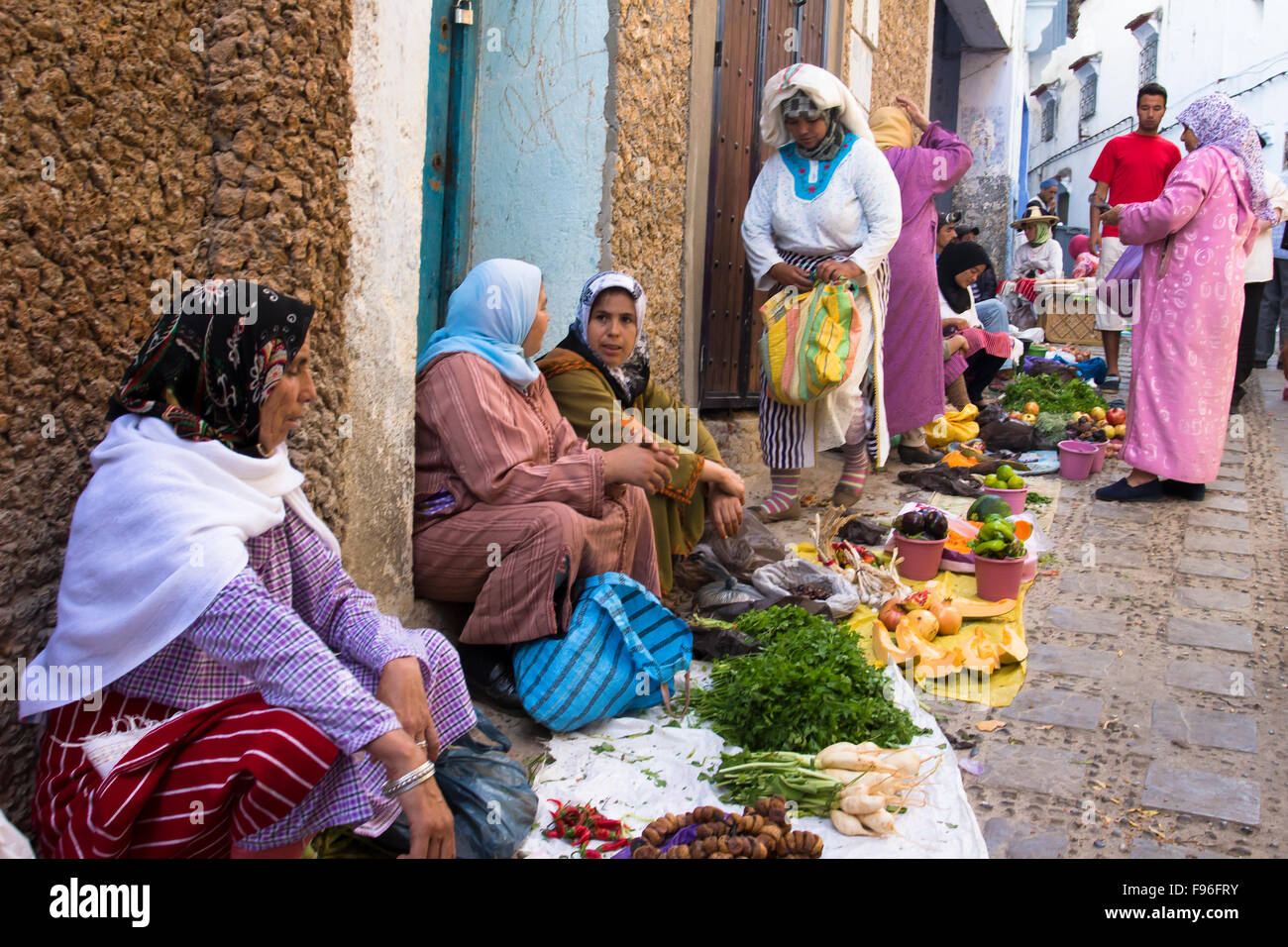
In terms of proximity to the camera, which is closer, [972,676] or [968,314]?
[972,676]

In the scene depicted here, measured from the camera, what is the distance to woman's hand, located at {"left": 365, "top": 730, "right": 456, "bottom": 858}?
6.28 feet

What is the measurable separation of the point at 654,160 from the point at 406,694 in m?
3.51

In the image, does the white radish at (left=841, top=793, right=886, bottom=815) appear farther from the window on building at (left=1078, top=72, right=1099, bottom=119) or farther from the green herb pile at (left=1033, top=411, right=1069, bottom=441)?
the window on building at (left=1078, top=72, right=1099, bottom=119)

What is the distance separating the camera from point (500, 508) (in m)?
3.25

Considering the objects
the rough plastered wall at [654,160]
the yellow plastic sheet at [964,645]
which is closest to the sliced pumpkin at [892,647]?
the yellow plastic sheet at [964,645]

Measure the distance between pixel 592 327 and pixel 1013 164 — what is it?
1320cm

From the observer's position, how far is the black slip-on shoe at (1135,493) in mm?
6004

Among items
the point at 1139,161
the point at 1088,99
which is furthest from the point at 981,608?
the point at 1088,99

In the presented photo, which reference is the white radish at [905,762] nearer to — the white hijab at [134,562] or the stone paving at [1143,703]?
the stone paving at [1143,703]

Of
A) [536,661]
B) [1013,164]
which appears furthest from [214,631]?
[1013,164]

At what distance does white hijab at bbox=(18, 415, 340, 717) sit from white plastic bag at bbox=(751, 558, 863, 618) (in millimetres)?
2436

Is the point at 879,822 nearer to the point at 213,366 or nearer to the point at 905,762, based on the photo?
the point at 905,762

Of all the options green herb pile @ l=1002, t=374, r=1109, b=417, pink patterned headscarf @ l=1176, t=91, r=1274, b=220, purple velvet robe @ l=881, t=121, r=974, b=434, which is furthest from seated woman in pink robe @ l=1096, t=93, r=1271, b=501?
green herb pile @ l=1002, t=374, r=1109, b=417

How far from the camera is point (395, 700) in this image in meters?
2.12
